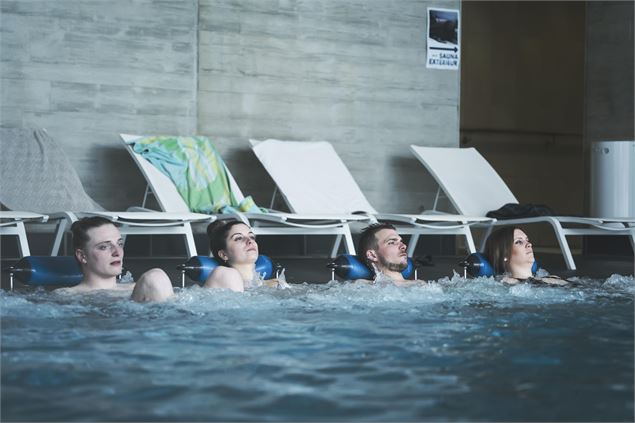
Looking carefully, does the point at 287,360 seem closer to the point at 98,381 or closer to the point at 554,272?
the point at 98,381

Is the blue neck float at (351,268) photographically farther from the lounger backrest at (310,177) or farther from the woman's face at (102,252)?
the lounger backrest at (310,177)

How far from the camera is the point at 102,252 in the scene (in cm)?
416

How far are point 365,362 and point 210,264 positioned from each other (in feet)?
6.40

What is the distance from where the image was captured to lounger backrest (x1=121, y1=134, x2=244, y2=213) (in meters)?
6.69

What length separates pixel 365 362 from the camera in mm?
2811

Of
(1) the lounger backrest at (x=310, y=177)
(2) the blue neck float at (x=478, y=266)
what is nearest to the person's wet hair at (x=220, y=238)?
(2) the blue neck float at (x=478, y=266)

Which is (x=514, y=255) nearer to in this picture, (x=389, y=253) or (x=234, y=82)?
(x=389, y=253)

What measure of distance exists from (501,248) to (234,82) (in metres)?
3.37

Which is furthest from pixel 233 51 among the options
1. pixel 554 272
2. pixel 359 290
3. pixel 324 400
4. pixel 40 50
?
pixel 324 400

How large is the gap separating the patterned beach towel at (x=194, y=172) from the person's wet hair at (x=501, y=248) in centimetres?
203

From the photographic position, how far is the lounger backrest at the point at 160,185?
6688 mm

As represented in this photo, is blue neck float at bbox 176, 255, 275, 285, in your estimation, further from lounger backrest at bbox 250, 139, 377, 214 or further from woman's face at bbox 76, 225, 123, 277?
lounger backrest at bbox 250, 139, 377, 214

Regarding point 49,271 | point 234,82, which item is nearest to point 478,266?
point 49,271

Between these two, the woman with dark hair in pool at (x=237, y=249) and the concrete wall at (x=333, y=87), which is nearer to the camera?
the woman with dark hair in pool at (x=237, y=249)
